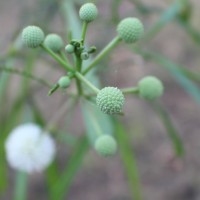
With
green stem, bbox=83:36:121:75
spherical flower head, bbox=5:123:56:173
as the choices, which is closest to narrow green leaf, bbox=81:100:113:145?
spherical flower head, bbox=5:123:56:173

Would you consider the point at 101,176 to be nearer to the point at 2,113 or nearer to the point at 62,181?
the point at 2,113

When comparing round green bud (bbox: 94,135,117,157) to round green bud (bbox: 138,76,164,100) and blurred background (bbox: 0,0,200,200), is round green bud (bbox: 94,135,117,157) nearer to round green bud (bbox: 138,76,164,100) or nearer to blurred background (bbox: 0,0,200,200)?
round green bud (bbox: 138,76,164,100)

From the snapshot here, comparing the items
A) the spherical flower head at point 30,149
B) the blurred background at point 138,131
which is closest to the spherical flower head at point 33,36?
the spherical flower head at point 30,149

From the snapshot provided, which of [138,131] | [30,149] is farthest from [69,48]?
[138,131]

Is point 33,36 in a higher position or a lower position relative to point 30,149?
lower

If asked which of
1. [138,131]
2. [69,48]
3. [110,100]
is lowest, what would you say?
[110,100]

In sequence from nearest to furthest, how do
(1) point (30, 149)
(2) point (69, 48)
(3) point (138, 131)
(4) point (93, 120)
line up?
(2) point (69, 48)
(4) point (93, 120)
(1) point (30, 149)
(3) point (138, 131)

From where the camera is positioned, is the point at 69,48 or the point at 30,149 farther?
the point at 30,149

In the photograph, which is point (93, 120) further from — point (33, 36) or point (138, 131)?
point (138, 131)
